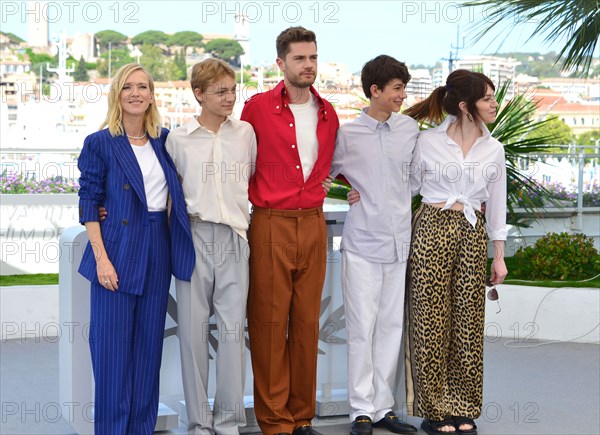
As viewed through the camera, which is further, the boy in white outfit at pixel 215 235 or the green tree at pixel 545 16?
the green tree at pixel 545 16

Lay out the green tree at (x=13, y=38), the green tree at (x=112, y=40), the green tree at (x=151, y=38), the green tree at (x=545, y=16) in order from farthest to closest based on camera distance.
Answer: the green tree at (x=112, y=40), the green tree at (x=13, y=38), the green tree at (x=151, y=38), the green tree at (x=545, y=16)

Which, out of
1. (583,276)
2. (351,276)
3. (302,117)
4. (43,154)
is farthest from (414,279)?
(43,154)

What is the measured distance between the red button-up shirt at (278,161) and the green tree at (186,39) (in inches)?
3108

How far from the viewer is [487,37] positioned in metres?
5.82

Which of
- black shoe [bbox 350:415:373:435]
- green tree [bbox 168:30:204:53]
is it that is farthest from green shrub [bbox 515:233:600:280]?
green tree [bbox 168:30:204:53]

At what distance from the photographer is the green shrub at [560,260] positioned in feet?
21.7

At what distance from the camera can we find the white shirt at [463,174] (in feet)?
12.5

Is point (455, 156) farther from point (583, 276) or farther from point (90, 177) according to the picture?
point (583, 276)

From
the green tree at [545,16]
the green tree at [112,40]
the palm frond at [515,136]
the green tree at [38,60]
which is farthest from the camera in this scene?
the green tree at [112,40]

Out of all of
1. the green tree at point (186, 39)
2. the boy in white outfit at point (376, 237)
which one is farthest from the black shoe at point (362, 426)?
the green tree at point (186, 39)

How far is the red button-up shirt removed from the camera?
11.8 ft

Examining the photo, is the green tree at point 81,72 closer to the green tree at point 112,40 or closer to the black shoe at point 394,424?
the green tree at point 112,40

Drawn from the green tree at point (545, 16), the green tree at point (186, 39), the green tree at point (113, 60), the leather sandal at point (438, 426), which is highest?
the green tree at point (186, 39)

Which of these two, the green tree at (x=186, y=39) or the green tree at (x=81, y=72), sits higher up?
the green tree at (x=186, y=39)
